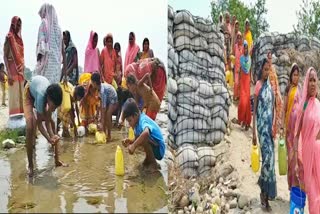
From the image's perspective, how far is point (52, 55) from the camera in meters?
2.81

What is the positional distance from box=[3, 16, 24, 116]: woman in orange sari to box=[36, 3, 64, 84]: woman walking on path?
0.70 feet

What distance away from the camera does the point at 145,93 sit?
9.93ft

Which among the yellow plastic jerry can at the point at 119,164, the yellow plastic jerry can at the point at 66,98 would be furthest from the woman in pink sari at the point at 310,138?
the yellow plastic jerry can at the point at 66,98

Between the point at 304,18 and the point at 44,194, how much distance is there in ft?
9.64

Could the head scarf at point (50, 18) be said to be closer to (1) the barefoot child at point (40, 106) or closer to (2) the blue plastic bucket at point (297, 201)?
(1) the barefoot child at point (40, 106)

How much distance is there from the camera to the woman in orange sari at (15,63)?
2.87 metres

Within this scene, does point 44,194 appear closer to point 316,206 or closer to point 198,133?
point 316,206

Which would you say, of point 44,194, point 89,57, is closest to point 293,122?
point 89,57

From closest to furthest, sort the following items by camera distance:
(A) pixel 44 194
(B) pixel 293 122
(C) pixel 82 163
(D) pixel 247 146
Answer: (A) pixel 44 194
(C) pixel 82 163
(B) pixel 293 122
(D) pixel 247 146

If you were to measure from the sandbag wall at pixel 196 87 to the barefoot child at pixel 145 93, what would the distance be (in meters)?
1.08

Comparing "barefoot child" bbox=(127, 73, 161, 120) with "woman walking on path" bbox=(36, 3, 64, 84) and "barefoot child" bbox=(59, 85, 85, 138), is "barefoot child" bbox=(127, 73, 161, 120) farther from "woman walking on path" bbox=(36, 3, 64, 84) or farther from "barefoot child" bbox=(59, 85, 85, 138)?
"woman walking on path" bbox=(36, 3, 64, 84)

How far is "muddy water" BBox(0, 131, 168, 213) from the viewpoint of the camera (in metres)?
2.08

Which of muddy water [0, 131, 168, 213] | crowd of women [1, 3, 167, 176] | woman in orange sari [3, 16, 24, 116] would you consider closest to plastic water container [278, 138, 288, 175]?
crowd of women [1, 3, 167, 176]

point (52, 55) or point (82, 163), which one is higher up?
point (52, 55)
